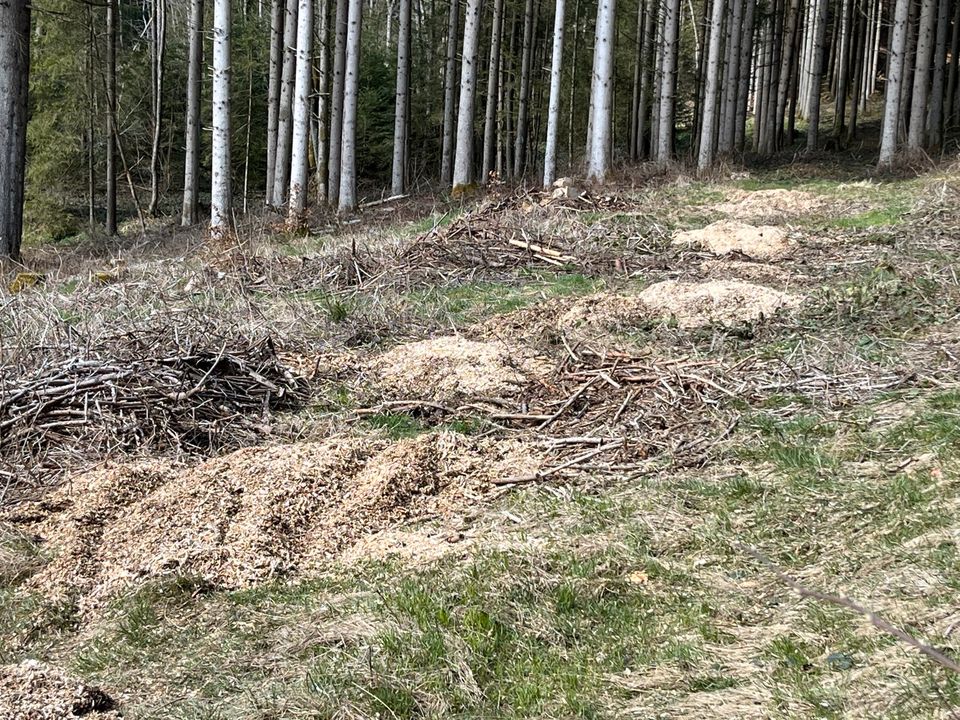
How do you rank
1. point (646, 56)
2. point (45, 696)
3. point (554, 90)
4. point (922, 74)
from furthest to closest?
point (646, 56), point (554, 90), point (922, 74), point (45, 696)

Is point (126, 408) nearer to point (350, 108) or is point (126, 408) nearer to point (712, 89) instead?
point (350, 108)

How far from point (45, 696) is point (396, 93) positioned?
22556 mm

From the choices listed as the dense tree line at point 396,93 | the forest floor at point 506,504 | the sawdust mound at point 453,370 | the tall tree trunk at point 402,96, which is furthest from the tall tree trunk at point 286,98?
the sawdust mound at point 453,370

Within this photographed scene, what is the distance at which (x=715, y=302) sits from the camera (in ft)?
23.5

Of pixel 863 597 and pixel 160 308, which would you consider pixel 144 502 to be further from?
pixel 160 308

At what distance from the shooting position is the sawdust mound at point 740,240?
9344 mm

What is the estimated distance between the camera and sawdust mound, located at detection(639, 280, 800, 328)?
6.95 m

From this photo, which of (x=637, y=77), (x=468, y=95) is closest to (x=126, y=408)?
(x=468, y=95)

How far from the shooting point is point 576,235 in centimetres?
1076

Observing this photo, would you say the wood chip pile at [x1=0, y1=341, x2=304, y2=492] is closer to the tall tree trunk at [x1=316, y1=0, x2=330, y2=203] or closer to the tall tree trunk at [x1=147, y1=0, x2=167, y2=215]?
the tall tree trunk at [x1=316, y1=0, x2=330, y2=203]

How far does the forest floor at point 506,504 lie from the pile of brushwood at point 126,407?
25 mm

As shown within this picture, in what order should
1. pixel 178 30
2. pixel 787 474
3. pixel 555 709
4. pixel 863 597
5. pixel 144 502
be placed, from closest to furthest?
pixel 555 709, pixel 863 597, pixel 787 474, pixel 144 502, pixel 178 30

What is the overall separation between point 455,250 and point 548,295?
2.12 meters

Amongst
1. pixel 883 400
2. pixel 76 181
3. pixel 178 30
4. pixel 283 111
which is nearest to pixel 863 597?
pixel 883 400
